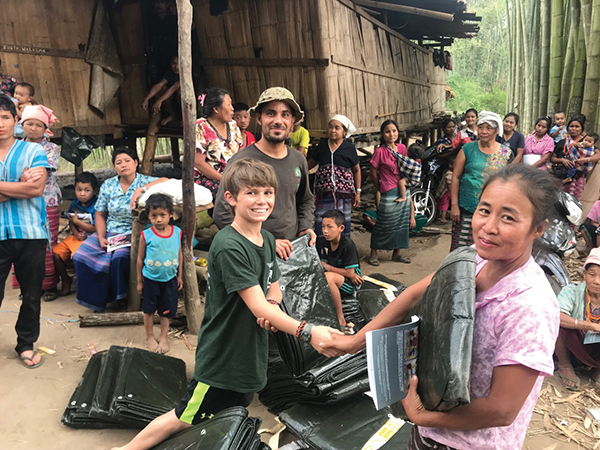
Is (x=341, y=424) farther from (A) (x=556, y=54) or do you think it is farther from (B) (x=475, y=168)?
(A) (x=556, y=54)

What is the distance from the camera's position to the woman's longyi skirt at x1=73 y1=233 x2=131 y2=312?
4.14 m

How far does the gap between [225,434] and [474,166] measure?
365 centimetres

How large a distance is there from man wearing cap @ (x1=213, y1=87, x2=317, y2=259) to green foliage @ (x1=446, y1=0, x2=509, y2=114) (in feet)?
85.3

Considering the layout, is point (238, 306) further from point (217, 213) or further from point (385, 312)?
point (217, 213)

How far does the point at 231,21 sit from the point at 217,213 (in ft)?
14.3

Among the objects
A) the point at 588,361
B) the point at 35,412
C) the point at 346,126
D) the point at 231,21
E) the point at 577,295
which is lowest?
the point at 588,361

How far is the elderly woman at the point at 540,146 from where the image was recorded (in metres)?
6.81

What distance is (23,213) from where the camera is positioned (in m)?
3.10

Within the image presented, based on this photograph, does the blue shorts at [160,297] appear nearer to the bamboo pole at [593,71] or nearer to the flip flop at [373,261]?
the flip flop at [373,261]

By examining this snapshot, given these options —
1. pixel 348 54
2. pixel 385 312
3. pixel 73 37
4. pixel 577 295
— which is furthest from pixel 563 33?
pixel 385 312

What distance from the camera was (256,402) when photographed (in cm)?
307

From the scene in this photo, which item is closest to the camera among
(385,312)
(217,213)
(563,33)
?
(385,312)

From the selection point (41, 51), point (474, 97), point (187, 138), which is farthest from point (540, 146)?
point (474, 97)

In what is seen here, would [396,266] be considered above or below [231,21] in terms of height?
below
